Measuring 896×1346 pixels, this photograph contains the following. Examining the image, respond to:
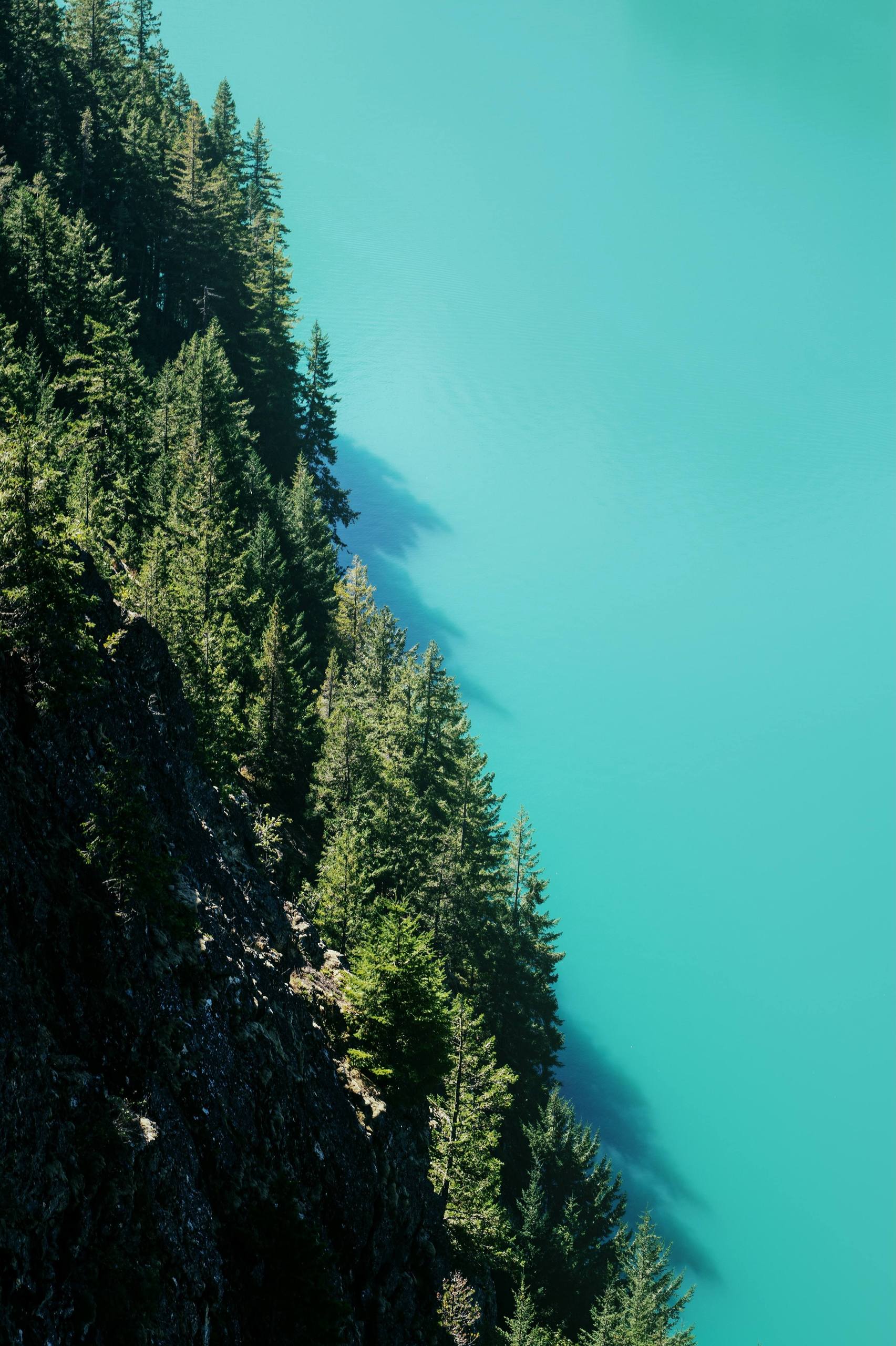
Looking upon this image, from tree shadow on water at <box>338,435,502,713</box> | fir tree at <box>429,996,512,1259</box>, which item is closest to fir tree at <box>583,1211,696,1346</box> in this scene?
fir tree at <box>429,996,512,1259</box>

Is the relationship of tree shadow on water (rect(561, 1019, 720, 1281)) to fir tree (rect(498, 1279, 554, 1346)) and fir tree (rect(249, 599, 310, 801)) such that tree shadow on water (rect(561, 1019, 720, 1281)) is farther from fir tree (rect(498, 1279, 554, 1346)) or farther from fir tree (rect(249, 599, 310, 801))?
fir tree (rect(249, 599, 310, 801))

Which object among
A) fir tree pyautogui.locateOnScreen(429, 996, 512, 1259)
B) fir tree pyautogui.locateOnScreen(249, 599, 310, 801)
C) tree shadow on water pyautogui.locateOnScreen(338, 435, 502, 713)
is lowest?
fir tree pyautogui.locateOnScreen(429, 996, 512, 1259)

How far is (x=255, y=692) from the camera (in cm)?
4069

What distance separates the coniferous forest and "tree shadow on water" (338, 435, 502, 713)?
80.2 ft

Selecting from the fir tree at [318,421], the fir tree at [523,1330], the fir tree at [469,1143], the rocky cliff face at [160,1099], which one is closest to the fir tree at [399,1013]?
the rocky cliff face at [160,1099]

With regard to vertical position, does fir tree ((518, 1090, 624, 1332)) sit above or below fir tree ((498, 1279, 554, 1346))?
above

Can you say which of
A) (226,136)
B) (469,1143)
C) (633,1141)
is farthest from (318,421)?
(469,1143)

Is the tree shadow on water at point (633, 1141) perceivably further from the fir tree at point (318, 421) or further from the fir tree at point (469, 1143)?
the fir tree at point (318, 421)

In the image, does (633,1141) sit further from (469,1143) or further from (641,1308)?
(469,1143)

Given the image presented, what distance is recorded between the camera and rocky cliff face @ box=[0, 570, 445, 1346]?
537 inches

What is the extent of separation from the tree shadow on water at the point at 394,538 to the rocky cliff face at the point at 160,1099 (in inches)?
2567

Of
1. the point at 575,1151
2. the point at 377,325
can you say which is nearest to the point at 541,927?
the point at 575,1151

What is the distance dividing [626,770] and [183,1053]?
7254 cm

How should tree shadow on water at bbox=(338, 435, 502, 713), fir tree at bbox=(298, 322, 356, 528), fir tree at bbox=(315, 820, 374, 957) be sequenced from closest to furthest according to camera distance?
fir tree at bbox=(315, 820, 374, 957), fir tree at bbox=(298, 322, 356, 528), tree shadow on water at bbox=(338, 435, 502, 713)
